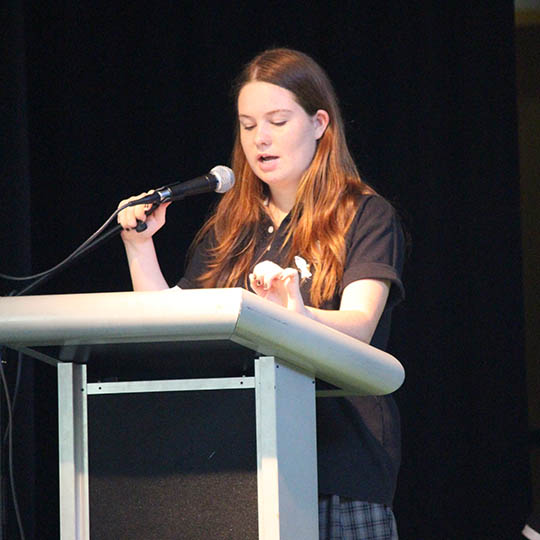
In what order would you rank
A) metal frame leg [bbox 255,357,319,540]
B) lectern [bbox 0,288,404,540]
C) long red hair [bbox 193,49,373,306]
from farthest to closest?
long red hair [bbox 193,49,373,306] < metal frame leg [bbox 255,357,319,540] < lectern [bbox 0,288,404,540]

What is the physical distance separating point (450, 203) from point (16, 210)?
1182 mm

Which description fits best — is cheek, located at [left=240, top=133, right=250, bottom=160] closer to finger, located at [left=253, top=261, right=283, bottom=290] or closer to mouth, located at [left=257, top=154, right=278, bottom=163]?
mouth, located at [left=257, top=154, right=278, bottom=163]

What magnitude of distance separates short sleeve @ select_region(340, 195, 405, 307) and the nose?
213 mm

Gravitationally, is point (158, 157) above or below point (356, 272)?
above

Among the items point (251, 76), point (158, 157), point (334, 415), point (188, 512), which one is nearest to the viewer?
point (188, 512)

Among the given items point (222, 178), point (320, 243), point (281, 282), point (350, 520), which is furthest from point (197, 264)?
point (281, 282)

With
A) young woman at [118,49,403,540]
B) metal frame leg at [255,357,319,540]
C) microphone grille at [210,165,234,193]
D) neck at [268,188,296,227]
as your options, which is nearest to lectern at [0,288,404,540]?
metal frame leg at [255,357,319,540]

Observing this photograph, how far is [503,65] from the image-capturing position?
2838mm

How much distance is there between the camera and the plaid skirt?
1500 millimetres

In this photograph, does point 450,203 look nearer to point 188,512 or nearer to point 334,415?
point 334,415

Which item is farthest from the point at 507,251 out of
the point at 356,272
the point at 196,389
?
the point at 196,389

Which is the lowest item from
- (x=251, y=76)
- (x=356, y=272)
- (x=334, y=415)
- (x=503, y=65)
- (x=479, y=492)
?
(x=479, y=492)

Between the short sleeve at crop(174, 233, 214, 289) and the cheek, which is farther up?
the cheek

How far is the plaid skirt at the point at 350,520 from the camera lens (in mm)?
1500
